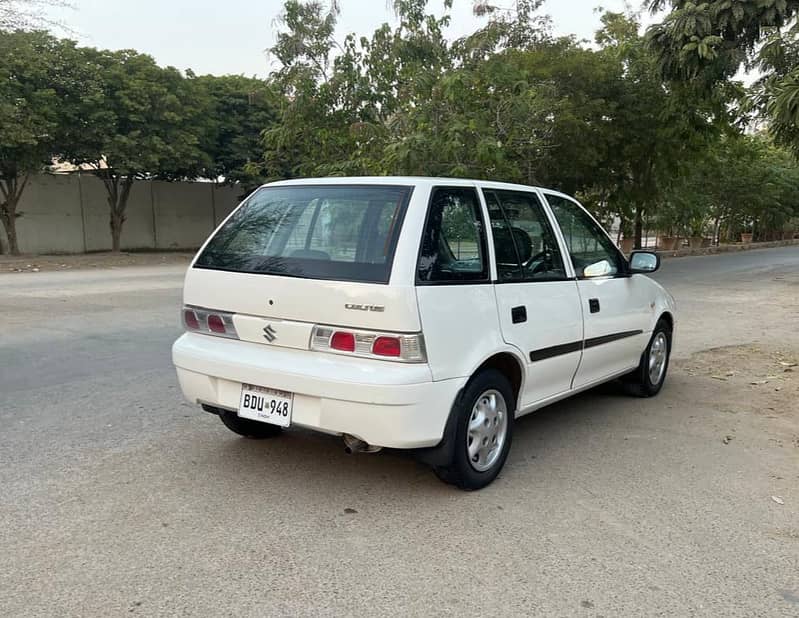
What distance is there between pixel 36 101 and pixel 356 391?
2104 centimetres

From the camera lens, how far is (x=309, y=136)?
55.8 ft

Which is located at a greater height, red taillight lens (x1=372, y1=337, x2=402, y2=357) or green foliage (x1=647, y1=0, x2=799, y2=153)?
green foliage (x1=647, y1=0, x2=799, y2=153)

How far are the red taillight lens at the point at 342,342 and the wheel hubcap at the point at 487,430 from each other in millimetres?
790

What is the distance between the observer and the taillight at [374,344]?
3.56 m

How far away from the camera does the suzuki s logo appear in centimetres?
388

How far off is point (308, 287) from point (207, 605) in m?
1.59

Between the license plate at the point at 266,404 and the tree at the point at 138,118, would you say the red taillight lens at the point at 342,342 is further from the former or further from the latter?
the tree at the point at 138,118

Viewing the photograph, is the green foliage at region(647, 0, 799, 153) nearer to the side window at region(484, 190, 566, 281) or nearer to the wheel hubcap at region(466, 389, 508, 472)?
the side window at region(484, 190, 566, 281)

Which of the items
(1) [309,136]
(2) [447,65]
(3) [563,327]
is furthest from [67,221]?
(3) [563,327]

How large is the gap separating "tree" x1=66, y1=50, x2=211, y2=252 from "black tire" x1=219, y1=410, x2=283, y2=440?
65.6 ft

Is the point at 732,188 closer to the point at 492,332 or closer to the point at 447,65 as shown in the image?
the point at 447,65

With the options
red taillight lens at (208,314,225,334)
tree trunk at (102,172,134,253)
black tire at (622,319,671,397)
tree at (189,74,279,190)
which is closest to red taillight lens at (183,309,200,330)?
red taillight lens at (208,314,225,334)

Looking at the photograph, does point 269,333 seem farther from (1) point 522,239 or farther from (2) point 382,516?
(1) point 522,239

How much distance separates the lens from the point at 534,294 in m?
4.41
